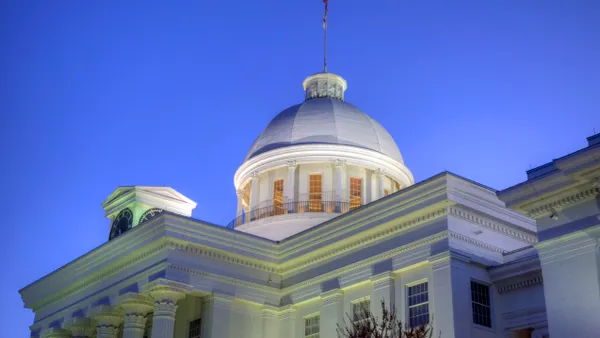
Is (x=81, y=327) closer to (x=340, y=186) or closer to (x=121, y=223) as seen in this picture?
(x=121, y=223)

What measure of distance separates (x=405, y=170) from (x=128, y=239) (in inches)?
746

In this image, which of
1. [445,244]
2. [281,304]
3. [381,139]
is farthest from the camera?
[381,139]

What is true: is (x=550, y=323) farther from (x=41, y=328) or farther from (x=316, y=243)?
(x=41, y=328)

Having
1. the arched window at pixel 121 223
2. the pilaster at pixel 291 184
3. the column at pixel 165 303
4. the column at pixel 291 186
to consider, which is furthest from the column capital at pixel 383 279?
the arched window at pixel 121 223

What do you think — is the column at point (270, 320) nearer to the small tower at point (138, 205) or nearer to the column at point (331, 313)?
the column at point (331, 313)

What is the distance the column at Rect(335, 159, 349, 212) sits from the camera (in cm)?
4634

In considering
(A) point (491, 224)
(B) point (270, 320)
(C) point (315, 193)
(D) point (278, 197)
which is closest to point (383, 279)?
(A) point (491, 224)

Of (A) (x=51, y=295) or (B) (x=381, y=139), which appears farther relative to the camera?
(B) (x=381, y=139)

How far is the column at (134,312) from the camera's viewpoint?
37.7m

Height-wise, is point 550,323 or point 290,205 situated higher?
point 290,205

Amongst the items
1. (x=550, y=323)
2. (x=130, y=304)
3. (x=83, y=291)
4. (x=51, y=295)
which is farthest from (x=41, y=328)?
(x=550, y=323)

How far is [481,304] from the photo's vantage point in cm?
3212

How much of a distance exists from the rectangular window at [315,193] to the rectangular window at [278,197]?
1.74m

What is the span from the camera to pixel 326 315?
36250 millimetres
